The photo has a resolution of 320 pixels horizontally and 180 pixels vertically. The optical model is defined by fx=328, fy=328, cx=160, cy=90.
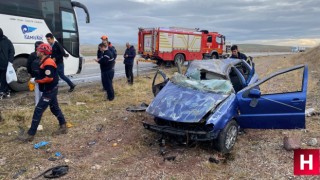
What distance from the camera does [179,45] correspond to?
2194 cm

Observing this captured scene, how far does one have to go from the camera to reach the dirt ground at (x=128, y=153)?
4809 millimetres

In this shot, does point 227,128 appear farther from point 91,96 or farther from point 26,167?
point 91,96

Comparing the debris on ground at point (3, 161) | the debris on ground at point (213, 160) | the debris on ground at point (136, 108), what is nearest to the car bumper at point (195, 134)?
the debris on ground at point (213, 160)

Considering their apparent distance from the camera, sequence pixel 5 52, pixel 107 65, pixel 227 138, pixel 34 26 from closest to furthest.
→ pixel 227 138 → pixel 5 52 → pixel 107 65 → pixel 34 26

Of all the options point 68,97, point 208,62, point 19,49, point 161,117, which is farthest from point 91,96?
point 161,117

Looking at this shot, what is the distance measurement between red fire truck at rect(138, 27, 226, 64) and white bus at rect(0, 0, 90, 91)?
8.82 m

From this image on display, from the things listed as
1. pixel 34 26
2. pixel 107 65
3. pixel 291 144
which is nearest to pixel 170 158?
pixel 291 144

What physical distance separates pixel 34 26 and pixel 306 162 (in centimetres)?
907

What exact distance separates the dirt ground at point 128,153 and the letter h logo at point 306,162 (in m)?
0.10

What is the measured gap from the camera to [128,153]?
5.46 m

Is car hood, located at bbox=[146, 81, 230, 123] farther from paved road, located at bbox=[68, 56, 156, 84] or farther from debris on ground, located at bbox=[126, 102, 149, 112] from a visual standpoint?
paved road, located at bbox=[68, 56, 156, 84]

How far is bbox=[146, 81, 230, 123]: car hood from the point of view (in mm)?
5168

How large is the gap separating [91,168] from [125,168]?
0.51 meters

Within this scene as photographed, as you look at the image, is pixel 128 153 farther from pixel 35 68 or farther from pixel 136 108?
pixel 35 68
